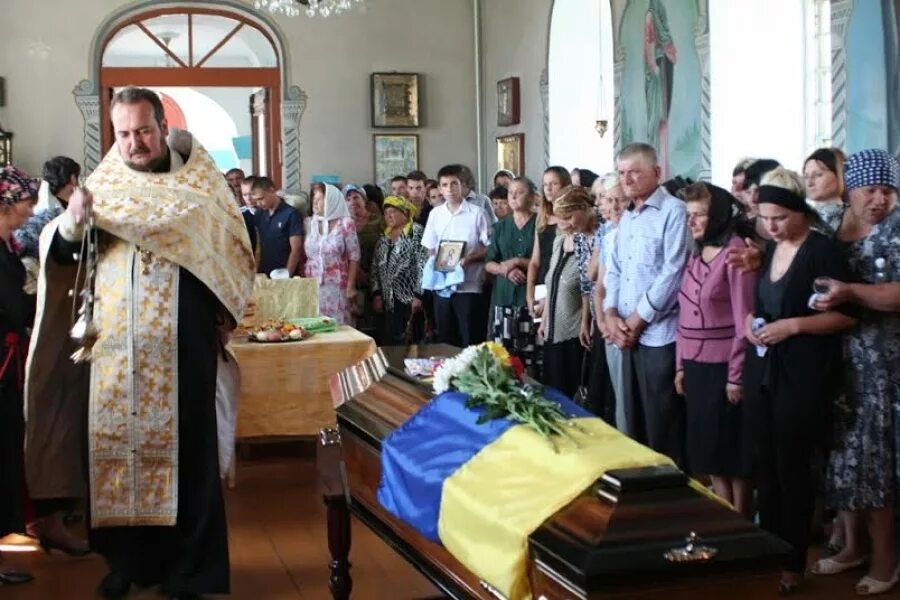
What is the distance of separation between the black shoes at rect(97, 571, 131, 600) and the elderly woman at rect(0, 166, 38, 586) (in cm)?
48

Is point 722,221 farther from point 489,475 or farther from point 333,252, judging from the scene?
point 333,252

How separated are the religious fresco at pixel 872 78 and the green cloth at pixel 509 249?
2.04 m

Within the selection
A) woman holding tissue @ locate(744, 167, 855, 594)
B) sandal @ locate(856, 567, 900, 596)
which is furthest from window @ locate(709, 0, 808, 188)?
sandal @ locate(856, 567, 900, 596)

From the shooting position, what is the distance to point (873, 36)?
6.94 m

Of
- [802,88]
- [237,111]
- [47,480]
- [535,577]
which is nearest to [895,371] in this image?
[535,577]

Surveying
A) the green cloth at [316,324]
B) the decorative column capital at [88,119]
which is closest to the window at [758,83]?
the green cloth at [316,324]

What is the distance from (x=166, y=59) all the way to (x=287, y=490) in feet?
36.0

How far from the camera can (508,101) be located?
13625mm

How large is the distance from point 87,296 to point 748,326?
231 centimetres

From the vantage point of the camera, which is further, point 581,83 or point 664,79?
point 581,83

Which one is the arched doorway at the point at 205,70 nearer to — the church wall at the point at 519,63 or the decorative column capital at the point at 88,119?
the decorative column capital at the point at 88,119

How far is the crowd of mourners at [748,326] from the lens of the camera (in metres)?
4.20

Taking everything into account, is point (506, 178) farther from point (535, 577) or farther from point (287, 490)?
point (535, 577)

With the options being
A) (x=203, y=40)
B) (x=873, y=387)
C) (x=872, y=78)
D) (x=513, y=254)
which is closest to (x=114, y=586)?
(x=873, y=387)
